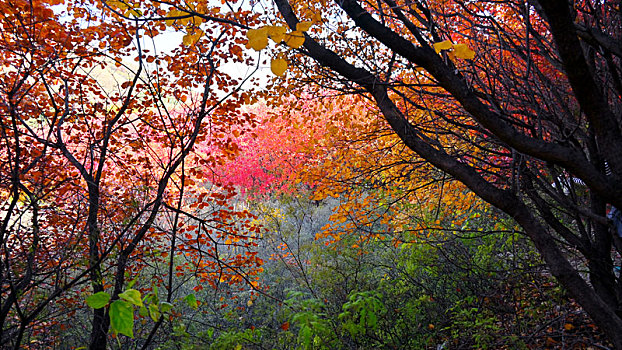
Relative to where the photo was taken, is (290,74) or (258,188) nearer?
(290,74)

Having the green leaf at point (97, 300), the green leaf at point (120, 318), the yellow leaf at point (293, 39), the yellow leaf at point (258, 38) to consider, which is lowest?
the green leaf at point (120, 318)

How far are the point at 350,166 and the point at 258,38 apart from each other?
13.8 feet

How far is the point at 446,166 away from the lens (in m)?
2.30

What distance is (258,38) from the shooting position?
980 millimetres

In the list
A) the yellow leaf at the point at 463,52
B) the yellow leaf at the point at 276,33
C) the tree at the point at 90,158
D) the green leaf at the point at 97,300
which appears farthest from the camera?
the tree at the point at 90,158

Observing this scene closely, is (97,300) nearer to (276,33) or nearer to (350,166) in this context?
(276,33)

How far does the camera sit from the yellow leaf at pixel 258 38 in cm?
97

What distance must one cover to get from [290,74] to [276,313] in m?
4.63

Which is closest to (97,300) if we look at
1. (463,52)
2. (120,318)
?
(120,318)

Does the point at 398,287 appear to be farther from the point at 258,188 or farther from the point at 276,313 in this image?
the point at 258,188

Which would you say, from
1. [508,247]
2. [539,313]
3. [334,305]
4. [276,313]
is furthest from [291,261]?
[539,313]

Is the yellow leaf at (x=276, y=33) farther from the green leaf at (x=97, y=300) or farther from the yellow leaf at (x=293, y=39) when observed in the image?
the green leaf at (x=97, y=300)

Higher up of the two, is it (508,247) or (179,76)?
(179,76)

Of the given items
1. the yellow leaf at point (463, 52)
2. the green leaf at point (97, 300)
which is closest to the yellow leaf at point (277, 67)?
the yellow leaf at point (463, 52)
